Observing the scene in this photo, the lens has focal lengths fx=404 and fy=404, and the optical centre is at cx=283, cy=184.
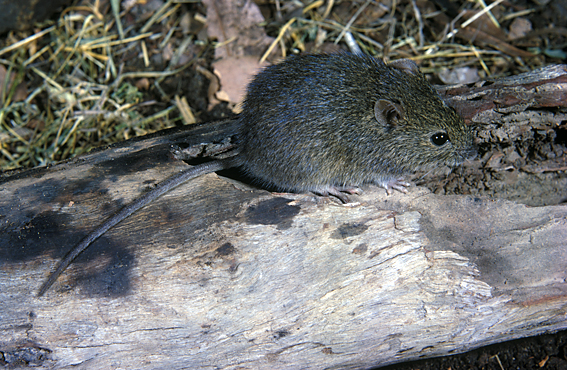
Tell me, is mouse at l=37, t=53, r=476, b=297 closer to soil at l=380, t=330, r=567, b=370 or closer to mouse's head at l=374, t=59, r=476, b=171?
mouse's head at l=374, t=59, r=476, b=171

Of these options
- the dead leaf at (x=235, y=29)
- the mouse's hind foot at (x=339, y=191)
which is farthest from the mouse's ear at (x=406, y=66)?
the dead leaf at (x=235, y=29)

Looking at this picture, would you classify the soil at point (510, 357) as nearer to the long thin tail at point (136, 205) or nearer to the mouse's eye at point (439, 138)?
the mouse's eye at point (439, 138)

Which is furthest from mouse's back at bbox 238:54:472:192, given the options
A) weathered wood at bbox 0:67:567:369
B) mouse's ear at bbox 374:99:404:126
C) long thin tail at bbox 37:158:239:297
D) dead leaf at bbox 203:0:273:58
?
dead leaf at bbox 203:0:273:58

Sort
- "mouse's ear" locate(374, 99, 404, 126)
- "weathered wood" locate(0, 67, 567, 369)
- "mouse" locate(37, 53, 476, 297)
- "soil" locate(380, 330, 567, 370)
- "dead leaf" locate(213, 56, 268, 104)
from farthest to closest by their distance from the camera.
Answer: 1. "dead leaf" locate(213, 56, 268, 104)
2. "soil" locate(380, 330, 567, 370)
3. "mouse" locate(37, 53, 476, 297)
4. "mouse's ear" locate(374, 99, 404, 126)
5. "weathered wood" locate(0, 67, 567, 369)

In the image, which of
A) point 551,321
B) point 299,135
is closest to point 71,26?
point 299,135

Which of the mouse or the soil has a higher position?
the mouse

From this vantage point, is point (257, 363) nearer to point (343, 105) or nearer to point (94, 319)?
point (94, 319)
